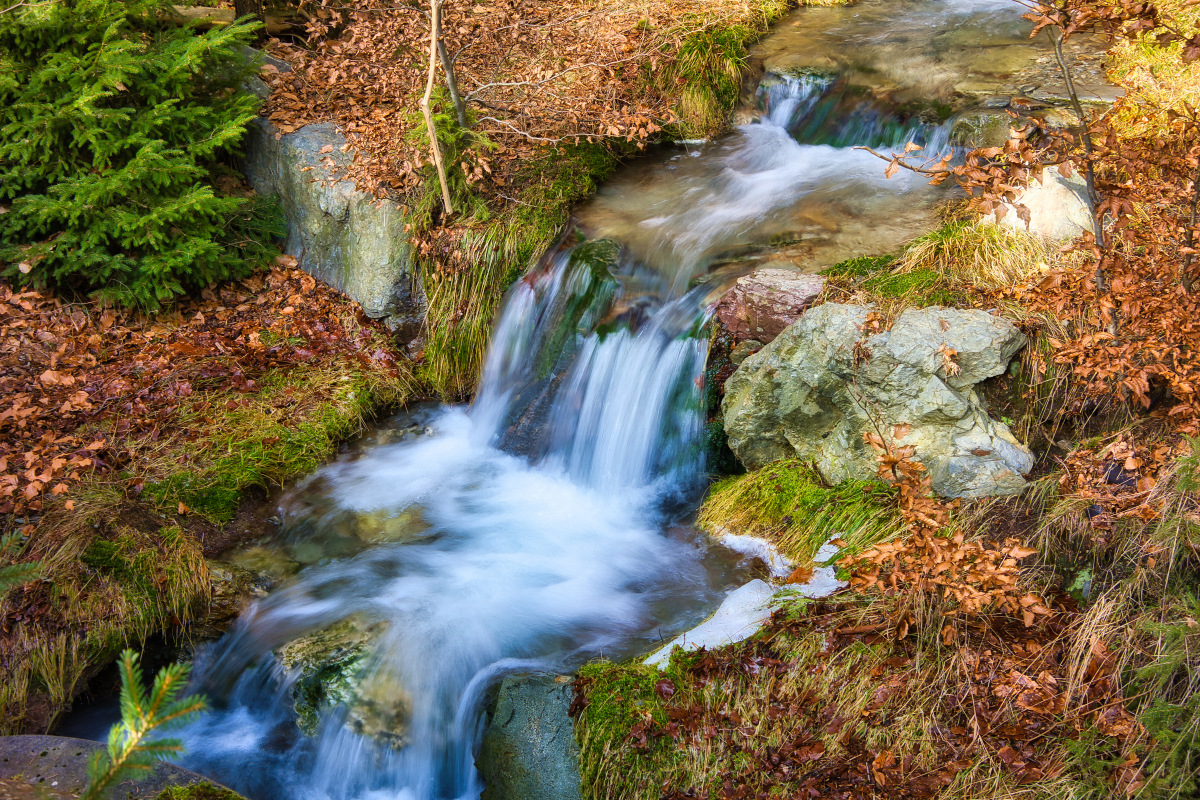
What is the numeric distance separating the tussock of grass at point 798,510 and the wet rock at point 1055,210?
1.95 m

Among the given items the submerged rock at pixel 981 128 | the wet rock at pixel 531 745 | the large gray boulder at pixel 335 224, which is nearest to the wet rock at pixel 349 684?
the wet rock at pixel 531 745

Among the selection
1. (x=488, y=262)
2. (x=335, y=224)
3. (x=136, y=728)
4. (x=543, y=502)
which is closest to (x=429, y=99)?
(x=488, y=262)

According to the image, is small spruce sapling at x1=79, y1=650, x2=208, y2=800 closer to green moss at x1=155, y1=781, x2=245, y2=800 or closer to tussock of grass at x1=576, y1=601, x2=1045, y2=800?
green moss at x1=155, y1=781, x2=245, y2=800

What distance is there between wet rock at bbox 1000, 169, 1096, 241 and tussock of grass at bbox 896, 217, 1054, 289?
9 cm

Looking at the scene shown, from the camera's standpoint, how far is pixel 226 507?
566 cm

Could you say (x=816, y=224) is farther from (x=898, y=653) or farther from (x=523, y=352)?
(x=898, y=653)

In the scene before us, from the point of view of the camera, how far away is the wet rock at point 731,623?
153 inches

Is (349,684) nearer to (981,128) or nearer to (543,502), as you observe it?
(543,502)

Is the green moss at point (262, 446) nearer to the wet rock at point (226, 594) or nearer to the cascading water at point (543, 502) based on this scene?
the cascading water at point (543, 502)

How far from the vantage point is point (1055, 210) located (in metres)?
5.02

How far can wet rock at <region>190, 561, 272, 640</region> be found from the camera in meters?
4.84

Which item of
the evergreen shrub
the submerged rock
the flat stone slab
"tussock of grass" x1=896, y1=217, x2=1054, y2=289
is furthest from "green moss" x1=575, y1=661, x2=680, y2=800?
the evergreen shrub

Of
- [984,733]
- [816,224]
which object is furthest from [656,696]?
[816,224]

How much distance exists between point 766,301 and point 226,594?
152 inches
